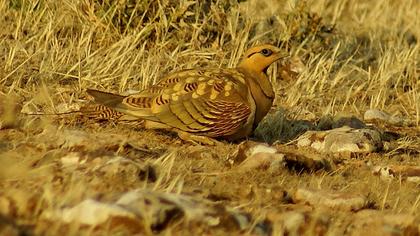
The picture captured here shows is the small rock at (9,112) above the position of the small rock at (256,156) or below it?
below

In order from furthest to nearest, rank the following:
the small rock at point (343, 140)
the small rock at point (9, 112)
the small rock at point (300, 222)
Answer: the small rock at point (343, 140), the small rock at point (9, 112), the small rock at point (300, 222)

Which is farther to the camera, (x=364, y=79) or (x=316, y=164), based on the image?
(x=364, y=79)

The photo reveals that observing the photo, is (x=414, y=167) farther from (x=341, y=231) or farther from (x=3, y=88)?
(x=3, y=88)

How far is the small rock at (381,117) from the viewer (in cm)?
770

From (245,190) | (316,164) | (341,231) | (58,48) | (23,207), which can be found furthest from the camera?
(58,48)

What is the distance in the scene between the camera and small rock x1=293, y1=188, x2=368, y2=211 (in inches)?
181

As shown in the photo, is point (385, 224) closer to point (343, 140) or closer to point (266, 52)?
point (343, 140)

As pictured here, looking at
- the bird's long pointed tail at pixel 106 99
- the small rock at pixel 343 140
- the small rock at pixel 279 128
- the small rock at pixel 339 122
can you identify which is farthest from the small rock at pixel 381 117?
the bird's long pointed tail at pixel 106 99

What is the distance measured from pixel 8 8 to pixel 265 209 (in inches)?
178

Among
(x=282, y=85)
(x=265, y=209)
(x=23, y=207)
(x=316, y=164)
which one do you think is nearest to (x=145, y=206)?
(x=23, y=207)

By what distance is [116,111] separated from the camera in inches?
242

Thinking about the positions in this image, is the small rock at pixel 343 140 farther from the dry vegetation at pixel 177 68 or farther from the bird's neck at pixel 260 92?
the bird's neck at pixel 260 92

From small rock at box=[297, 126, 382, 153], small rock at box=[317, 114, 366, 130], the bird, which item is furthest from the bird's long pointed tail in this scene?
small rock at box=[317, 114, 366, 130]

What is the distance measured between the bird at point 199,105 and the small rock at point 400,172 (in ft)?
2.92
